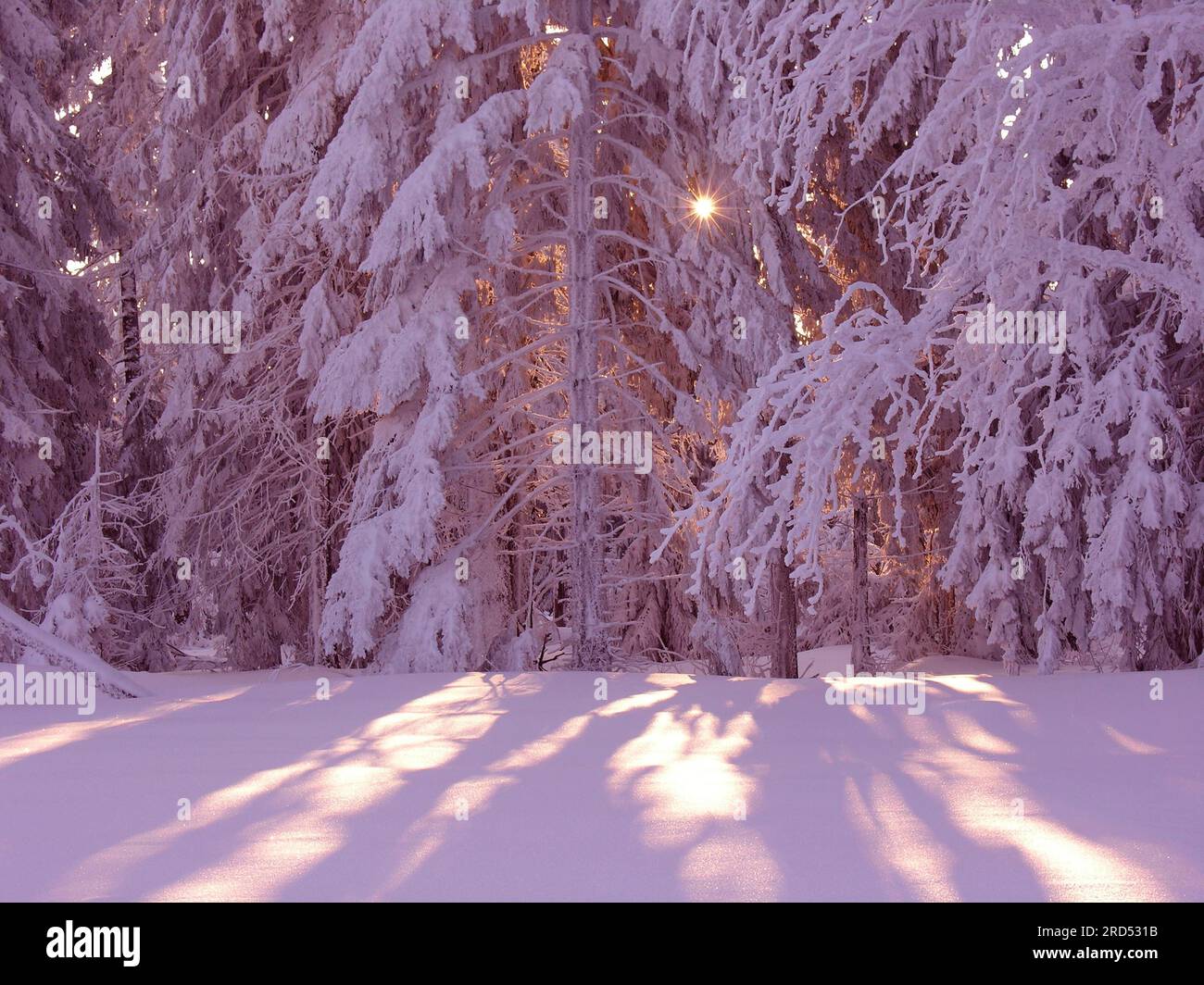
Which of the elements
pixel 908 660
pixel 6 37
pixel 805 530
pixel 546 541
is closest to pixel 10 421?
pixel 6 37

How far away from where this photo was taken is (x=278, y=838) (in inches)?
204

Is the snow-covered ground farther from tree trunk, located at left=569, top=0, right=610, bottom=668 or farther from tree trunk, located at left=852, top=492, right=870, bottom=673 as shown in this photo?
tree trunk, located at left=852, top=492, right=870, bottom=673

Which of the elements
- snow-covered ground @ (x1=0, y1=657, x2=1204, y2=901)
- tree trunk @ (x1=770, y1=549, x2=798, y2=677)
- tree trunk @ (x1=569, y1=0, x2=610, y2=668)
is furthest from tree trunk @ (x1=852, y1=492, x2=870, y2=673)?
snow-covered ground @ (x1=0, y1=657, x2=1204, y2=901)

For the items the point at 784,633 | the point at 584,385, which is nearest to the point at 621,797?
the point at 584,385

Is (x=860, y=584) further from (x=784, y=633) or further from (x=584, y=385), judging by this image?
(x=584, y=385)

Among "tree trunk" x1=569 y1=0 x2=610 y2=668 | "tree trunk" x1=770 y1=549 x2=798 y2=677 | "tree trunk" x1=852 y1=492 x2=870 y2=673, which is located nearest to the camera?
"tree trunk" x1=569 y1=0 x2=610 y2=668

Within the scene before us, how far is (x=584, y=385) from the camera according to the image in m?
12.8

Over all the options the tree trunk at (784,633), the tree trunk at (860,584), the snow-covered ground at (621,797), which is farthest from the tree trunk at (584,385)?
the tree trunk at (860,584)

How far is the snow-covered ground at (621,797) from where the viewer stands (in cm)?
458

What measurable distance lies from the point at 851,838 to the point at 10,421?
12857 mm

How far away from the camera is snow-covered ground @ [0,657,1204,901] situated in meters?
4.58

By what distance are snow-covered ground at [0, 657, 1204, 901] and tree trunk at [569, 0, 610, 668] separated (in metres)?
3.33

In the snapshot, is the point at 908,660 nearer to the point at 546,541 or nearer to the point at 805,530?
the point at 546,541

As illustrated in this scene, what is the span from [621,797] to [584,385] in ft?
23.7
